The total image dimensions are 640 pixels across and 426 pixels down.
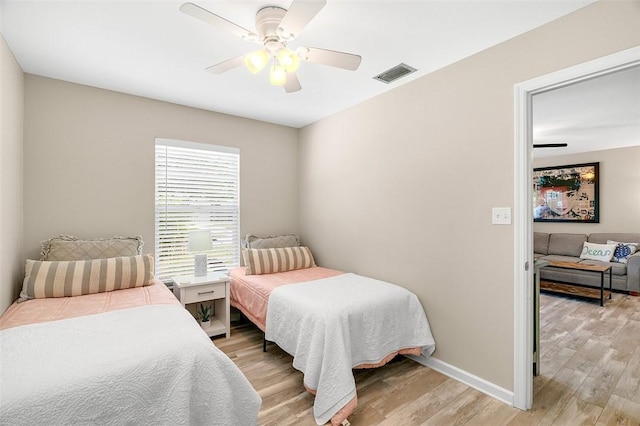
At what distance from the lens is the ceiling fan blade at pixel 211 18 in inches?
54.5

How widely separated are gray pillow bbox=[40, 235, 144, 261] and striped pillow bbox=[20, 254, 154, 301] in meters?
0.15

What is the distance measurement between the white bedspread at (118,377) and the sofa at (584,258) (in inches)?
167

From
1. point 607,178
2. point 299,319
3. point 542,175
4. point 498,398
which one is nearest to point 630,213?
point 607,178

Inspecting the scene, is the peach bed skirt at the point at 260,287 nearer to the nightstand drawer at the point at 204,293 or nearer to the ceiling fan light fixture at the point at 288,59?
the nightstand drawer at the point at 204,293

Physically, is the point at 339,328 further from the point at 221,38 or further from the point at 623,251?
Answer: the point at 623,251

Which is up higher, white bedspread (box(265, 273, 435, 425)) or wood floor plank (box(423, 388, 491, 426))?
white bedspread (box(265, 273, 435, 425))

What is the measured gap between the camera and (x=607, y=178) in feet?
18.1

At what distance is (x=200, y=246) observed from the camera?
3.07 m

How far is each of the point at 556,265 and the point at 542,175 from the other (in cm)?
245

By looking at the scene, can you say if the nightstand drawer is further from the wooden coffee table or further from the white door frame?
the wooden coffee table

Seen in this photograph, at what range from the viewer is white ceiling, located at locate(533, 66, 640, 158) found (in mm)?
2863

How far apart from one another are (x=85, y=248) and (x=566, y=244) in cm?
727

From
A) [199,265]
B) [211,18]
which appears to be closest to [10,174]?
[199,265]

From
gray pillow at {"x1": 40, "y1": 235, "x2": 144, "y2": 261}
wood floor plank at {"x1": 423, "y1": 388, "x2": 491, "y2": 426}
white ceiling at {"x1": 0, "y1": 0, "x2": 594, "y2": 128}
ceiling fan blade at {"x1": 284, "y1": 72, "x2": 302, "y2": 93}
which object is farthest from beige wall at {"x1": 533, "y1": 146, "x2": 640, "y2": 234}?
gray pillow at {"x1": 40, "y1": 235, "x2": 144, "y2": 261}
